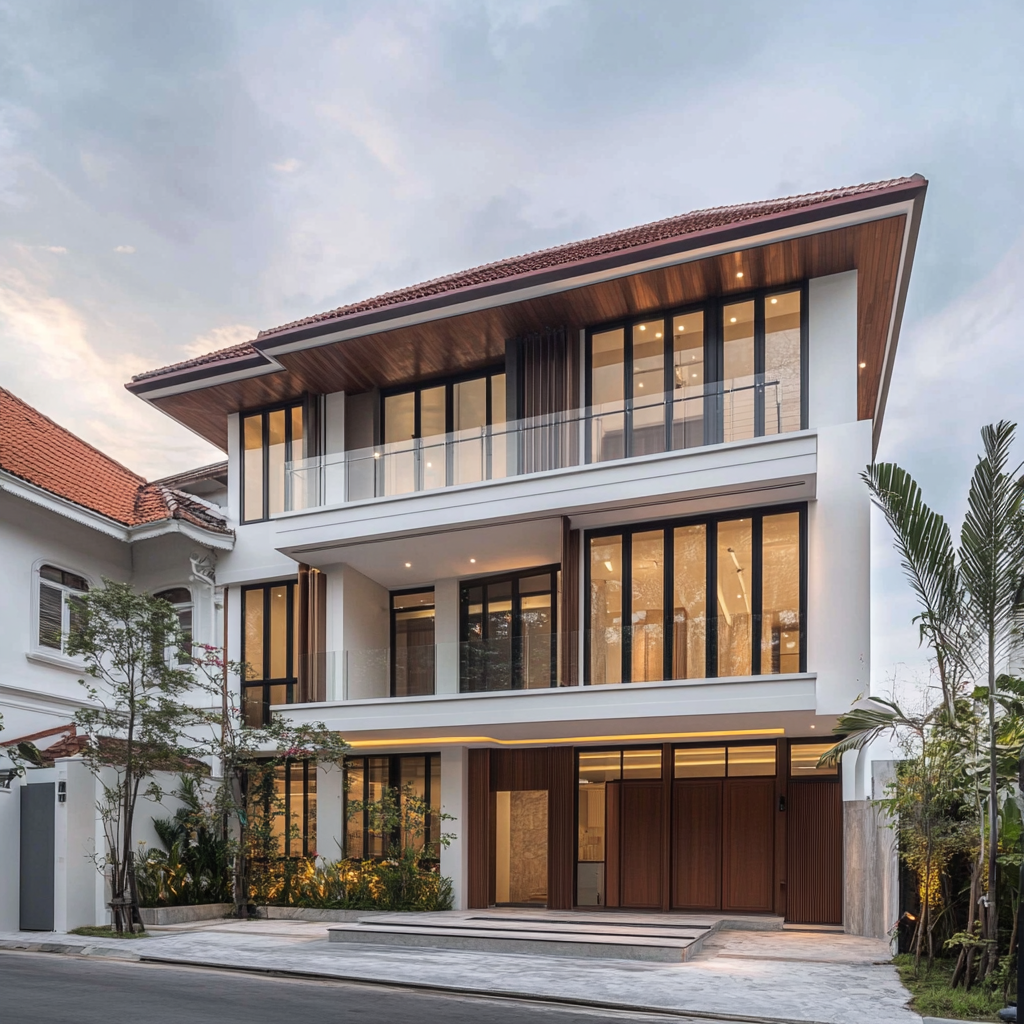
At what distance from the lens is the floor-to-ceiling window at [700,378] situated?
53.5 ft

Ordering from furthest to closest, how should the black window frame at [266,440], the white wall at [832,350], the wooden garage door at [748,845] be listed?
the black window frame at [266,440] → the wooden garage door at [748,845] → the white wall at [832,350]

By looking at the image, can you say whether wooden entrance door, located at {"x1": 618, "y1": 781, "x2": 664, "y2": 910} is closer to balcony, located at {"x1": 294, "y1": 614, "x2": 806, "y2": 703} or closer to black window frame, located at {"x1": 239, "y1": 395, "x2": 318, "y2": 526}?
balcony, located at {"x1": 294, "y1": 614, "x2": 806, "y2": 703}

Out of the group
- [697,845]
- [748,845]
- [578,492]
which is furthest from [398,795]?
[578,492]

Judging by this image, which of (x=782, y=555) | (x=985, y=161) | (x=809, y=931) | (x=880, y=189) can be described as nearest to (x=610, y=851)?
(x=809, y=931)

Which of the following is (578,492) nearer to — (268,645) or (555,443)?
(555,443)

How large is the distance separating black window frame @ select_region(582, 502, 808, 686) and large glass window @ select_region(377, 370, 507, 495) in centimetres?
233

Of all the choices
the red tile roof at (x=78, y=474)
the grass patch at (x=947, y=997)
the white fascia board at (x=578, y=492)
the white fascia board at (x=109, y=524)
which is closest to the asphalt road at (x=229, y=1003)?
the grass patch at (x=947, y=997)

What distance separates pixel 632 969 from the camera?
12.1 metres

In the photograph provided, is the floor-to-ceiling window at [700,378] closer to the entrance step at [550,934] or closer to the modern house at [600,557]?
the modern house at [600,557]

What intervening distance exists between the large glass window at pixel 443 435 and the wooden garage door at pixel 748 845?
6.58 meters

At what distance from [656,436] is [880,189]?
4774 millimetres

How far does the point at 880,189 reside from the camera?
48.7 feet

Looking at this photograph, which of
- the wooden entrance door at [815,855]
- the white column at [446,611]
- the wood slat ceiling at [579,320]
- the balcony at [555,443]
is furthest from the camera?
the white column at [446,611]

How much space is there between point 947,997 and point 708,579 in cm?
754
